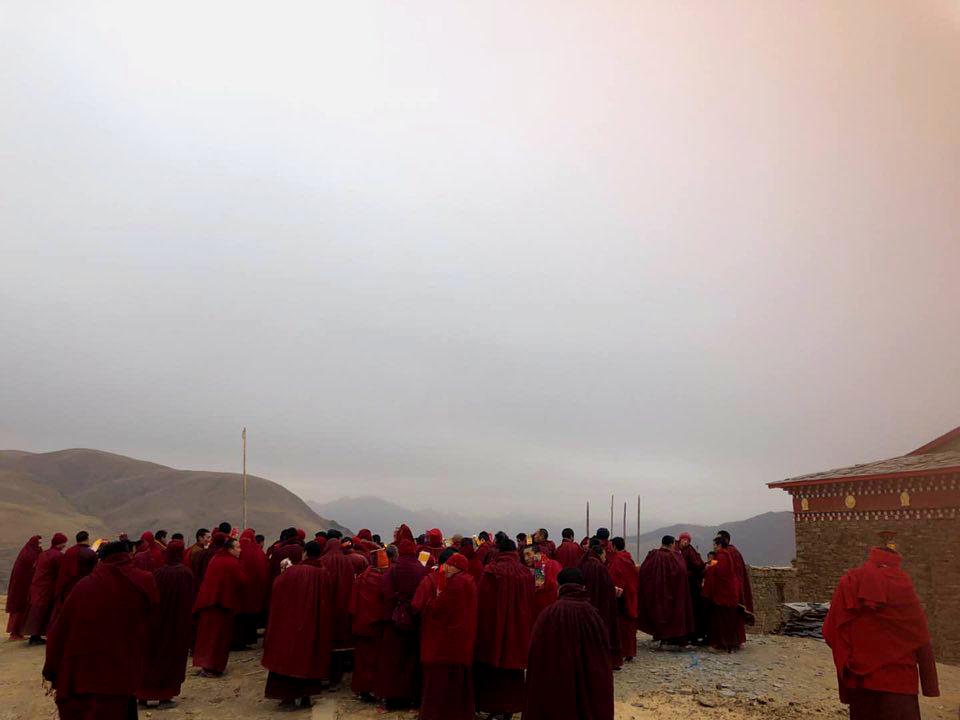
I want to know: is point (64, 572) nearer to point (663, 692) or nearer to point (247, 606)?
point (247, 606)

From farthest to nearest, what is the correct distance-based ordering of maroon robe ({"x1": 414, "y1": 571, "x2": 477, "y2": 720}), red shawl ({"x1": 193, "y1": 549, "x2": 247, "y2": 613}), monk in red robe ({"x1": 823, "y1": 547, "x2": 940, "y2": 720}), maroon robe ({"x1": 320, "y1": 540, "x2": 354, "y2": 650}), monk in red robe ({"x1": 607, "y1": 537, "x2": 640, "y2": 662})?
1. monk in red robe ({"x1": 607, "y1": 537, "x2": 640, "y2": 662})
2. red shawl ({"x1": 193, "y1": 549, "x2": 247, "y2": 613})
3. maroon robe ({"x1": 320, "y1": 540, "x2": 354, "y2": 650})
4. maroon robe ({"x1": 414, "y1": 571, "x2": 477, "y2": 720})
5. monk in red robe ({"x1": 823, "y1": 547, "x2": 940, "y2": 720})

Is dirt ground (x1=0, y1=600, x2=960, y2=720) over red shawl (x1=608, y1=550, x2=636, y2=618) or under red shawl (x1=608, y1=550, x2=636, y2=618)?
under

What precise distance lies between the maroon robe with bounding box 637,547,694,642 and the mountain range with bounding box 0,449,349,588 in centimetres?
5536

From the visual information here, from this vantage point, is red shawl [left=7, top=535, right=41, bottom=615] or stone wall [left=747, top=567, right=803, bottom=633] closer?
red shawl [left=7, top=535, right=41, bottom=615]

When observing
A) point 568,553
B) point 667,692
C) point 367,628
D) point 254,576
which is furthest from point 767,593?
point 367,628

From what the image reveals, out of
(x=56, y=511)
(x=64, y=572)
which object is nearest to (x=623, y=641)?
(x=64, y=572)

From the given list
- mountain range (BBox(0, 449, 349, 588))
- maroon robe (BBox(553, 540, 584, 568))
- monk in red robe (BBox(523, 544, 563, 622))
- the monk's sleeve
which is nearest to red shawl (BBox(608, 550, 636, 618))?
maroon robe (BBox(553, 540, 584, 568))

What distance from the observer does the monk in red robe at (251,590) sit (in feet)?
37.2

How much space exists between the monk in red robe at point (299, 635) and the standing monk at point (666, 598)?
6977 millimetres

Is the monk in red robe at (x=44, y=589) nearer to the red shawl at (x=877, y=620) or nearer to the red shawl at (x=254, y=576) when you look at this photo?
the red shawl at (x=254, y=576)

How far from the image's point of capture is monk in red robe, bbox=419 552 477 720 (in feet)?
25.7

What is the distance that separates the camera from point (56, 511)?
64.9 metres

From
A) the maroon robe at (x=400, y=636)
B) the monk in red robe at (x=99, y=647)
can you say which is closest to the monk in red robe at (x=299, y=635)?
the maroon robe at (x=400, y=636)

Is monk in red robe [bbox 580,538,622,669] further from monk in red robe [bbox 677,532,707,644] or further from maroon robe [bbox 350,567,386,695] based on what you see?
maroon robe [bbox 350,567,386,695]
